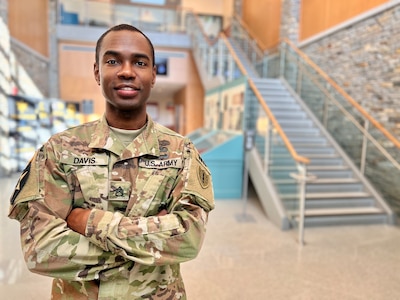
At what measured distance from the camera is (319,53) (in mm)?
6785

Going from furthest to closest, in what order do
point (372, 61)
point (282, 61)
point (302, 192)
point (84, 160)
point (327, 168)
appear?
point (282, 61), point (372, 61), point (327, 168), point (302, 192), point (84, 160)

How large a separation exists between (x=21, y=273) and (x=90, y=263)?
2.23 meters

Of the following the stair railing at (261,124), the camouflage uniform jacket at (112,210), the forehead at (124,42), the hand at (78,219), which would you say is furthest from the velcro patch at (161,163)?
the stair railing at (261,124)

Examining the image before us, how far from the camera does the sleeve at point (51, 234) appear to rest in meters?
0.87

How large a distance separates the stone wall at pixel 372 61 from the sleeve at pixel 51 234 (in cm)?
487

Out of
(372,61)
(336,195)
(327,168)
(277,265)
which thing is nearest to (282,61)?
(372,61)

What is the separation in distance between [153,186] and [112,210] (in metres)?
0.15

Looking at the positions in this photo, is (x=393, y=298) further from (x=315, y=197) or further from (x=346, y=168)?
(x=346, y=168)

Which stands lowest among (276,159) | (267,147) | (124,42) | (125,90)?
(276,159)

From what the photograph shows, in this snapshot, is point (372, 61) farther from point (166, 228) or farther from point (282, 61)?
point (166, 228)

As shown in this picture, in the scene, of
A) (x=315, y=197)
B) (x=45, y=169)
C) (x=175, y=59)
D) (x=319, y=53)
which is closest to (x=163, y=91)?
(x=175, y=59)

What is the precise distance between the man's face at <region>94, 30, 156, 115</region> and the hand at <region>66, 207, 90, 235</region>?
343 millimetres

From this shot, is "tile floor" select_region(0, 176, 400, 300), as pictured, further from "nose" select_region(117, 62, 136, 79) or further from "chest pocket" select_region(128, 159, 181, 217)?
"nose" select_region(117, 62, 136, 79)

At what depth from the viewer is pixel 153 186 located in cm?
98
